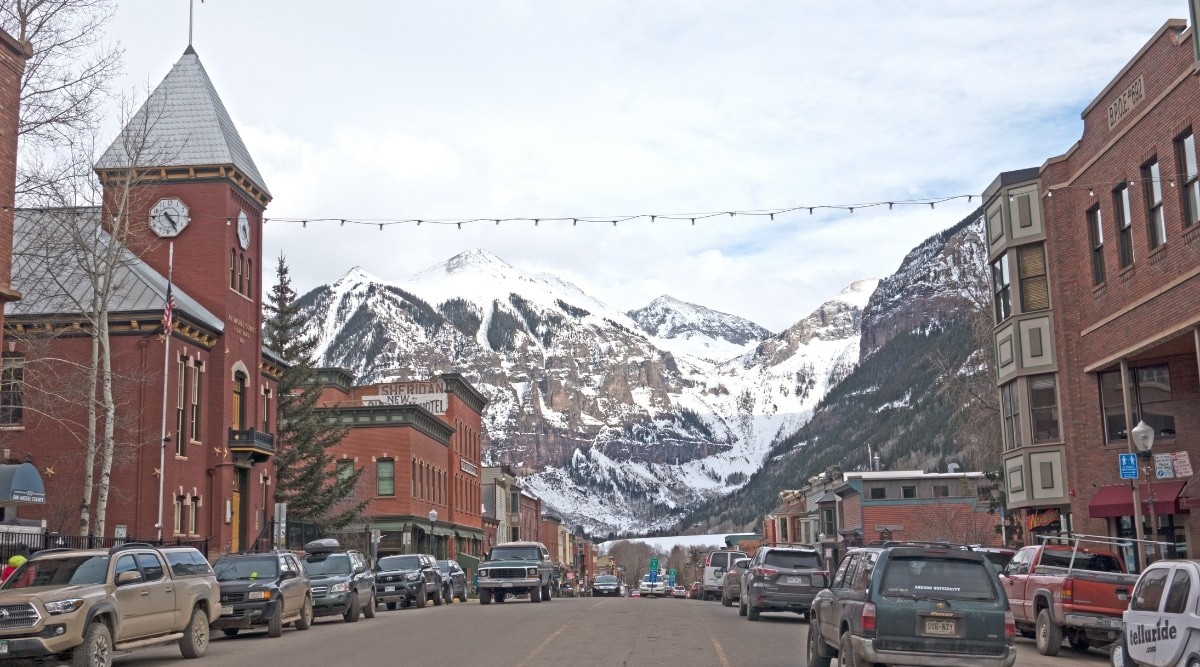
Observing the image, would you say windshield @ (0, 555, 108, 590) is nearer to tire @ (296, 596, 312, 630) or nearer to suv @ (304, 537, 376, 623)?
tire @ (296, 596, 312, 630)

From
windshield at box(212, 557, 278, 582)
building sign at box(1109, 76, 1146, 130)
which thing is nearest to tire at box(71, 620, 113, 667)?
windshield at box(212, 557, 278, 582)

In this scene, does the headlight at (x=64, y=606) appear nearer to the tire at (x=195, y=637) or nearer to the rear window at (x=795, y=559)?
the tire at (x=195, y=637)

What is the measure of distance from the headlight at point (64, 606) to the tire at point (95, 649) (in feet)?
1.14

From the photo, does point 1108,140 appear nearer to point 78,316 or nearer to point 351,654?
point 351,654

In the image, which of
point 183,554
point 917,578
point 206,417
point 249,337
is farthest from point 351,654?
point 249,337

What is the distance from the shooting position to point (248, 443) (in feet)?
141

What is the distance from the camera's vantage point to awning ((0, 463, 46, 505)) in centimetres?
3016

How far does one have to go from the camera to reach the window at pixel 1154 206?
90.6 feet

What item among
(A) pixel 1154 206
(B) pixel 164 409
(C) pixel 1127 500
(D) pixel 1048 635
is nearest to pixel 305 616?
(B) pixel 164 409

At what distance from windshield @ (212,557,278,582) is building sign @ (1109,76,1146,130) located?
21553 millimetres

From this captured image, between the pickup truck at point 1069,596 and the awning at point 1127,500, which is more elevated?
the awning at point 1127,500

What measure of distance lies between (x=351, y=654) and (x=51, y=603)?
15.7 feet

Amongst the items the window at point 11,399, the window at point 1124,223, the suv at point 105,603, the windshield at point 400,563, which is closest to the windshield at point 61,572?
the suv at point 105,603

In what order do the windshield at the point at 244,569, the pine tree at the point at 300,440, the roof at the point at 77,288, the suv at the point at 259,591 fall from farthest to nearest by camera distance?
1. the pine tree at the point at 300,440
2. the roof at the point at 77,288
3. the windshield at the point at 244,569
4. the suv at the point at 259,591
